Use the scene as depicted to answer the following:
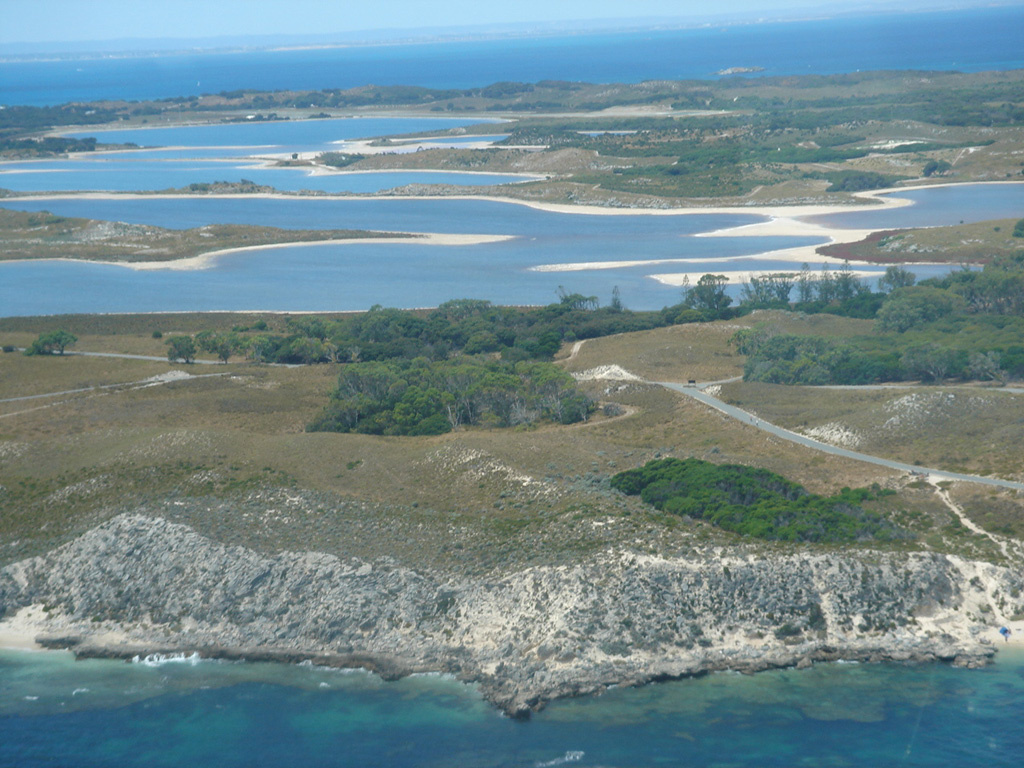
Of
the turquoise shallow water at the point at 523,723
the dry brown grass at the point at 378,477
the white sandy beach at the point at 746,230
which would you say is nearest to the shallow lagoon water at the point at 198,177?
the white sandy beach at the point at 746,230

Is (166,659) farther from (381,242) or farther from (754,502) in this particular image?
(381,242)

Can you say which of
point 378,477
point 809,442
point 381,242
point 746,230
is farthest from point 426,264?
point 809,442

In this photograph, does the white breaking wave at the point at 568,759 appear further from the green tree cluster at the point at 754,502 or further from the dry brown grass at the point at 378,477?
the green tree cluster at the point at 754,502

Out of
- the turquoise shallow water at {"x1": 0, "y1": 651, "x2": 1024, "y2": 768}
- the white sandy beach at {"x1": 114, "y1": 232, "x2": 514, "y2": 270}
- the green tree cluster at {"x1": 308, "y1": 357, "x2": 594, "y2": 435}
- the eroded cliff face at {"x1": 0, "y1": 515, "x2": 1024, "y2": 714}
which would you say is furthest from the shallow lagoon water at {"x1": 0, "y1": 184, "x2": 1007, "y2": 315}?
the turquoise shallow water at {"x1": 0, "y1": 651, "x2": 1024, "y2": 768}

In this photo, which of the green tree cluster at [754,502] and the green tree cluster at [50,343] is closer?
the green tree cluster at [754,502]

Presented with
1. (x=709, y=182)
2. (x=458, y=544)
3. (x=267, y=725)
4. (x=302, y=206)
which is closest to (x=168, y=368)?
(x=458, y=544)
